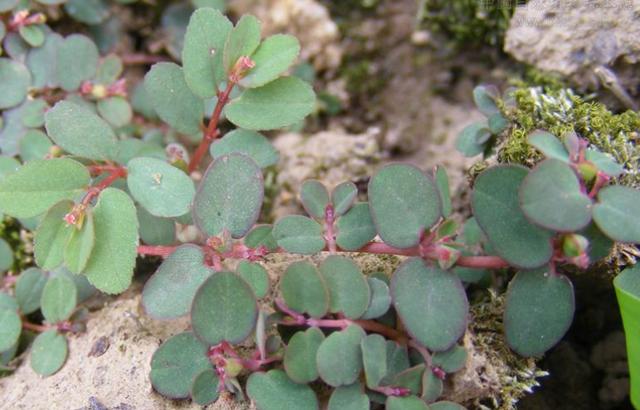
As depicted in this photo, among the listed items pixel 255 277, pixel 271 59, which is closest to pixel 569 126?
pixel 271 59

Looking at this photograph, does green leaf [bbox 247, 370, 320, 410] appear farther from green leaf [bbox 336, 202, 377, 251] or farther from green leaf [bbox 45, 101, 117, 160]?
green leaf [bbox 45, 101, 117, 160]

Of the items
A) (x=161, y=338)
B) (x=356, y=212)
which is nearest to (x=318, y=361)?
(x=356, y=212)

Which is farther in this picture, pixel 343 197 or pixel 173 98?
pixel 173 98

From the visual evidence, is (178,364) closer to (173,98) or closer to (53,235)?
(53,235)

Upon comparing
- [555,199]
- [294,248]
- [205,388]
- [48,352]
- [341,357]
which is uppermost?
[555,199]

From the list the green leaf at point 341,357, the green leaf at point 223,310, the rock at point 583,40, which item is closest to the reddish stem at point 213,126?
the green leaf at point 223,310

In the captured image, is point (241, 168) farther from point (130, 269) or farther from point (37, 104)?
point (37, 104)
